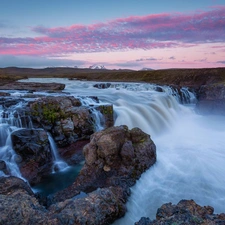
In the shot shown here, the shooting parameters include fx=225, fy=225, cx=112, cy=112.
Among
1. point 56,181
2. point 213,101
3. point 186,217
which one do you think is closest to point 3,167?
point 56,181

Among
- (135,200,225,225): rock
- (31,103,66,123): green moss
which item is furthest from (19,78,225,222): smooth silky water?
(31,103,66,123): green moss

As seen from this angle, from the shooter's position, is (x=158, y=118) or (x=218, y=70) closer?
(x=158, y=118)

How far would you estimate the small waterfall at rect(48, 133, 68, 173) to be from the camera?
10.4 meters

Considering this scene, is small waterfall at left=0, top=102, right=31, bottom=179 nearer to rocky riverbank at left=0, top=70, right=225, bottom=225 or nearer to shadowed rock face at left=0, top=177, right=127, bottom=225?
rocky riverbank at left=0, top=70, right=225, bottom=225

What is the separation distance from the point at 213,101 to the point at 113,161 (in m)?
18.2

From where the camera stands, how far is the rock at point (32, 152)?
9.35m

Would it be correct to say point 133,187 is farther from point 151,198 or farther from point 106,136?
point 106,136

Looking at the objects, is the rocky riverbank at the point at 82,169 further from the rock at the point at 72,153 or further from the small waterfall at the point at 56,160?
the small waterfall at the point at 56,160

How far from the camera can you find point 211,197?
799 centimetres

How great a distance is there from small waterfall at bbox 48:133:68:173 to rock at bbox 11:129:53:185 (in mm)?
283

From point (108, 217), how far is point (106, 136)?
142 inches

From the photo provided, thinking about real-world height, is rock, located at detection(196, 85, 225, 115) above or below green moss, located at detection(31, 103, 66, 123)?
below

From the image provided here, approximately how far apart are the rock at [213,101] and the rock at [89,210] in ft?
63.7

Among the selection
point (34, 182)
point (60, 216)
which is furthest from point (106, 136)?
point (60, 216)
